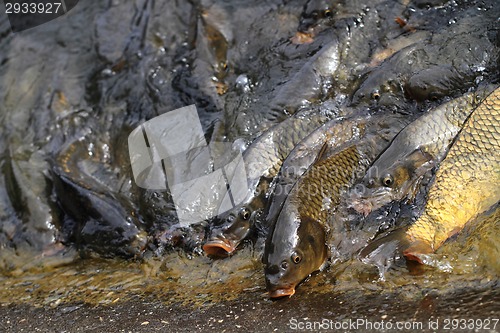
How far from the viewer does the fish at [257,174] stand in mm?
5453

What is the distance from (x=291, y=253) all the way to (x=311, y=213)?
0.48m

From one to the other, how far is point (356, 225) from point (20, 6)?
6.61 meters

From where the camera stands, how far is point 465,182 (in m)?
4.89

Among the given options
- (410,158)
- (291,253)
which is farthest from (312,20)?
(291,253)

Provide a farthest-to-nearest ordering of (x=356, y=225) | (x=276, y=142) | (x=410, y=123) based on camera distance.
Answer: (x=276, y=142) < (x=410, y=123) < (x=356, y=225)

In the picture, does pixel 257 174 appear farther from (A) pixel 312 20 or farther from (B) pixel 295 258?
(A) pixel 312 20

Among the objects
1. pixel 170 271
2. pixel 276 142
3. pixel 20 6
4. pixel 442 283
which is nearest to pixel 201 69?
pixel 276 142

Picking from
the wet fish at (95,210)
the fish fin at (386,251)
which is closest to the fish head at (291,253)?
the fish fin at (386,251)

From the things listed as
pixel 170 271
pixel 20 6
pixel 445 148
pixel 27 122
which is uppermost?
pixel 20 6

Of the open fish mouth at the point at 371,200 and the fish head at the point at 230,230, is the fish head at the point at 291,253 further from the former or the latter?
the fish head at the point at 230,230

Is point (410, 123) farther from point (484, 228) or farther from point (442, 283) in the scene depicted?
point (442, 283)

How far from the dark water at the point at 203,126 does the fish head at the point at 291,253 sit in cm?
11

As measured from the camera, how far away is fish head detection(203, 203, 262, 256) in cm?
539

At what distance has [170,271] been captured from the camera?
5.56 m
